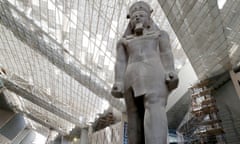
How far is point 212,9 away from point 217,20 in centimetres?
64

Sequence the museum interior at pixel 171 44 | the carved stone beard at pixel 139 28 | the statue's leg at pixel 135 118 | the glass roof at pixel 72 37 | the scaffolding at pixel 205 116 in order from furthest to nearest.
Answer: the scaffolding at pixel 205 116 < the glass roof at pixel 72 37 < the museum interior at pixel 171 44 < the carved stone beard at pixel 139 28 < the statue's leg at pixel 135 118

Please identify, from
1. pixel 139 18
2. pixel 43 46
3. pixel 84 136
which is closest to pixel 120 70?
pixel 139 18

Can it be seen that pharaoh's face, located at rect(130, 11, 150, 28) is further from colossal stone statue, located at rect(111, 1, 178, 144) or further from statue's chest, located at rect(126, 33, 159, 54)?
statue's chest, located at rect(126, 33, 159, 54)

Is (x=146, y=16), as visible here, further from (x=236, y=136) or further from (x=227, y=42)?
(x=236, y=136)

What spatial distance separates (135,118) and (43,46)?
10.7 meters

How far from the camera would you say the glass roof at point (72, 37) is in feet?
29.6

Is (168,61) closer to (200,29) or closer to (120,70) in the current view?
(120,70)

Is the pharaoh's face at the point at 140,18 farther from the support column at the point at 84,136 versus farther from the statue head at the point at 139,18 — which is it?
the support column at the point at 84,136

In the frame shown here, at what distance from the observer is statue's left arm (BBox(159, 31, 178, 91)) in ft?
7.14

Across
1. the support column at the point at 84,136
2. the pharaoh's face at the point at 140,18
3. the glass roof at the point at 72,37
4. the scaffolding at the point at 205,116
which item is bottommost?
the pharaoh's face at the point at 140,18

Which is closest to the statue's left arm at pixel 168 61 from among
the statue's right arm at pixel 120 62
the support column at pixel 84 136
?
the statue's right arm at pixel 120 62

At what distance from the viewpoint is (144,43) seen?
2486 mm

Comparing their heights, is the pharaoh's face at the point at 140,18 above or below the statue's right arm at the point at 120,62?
above

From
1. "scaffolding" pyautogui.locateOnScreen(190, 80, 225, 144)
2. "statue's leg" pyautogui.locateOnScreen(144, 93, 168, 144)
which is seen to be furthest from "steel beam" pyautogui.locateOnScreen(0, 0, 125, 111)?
"statue's leg" pyautogui.locateOnScreen(144, 93, 168, 144)
